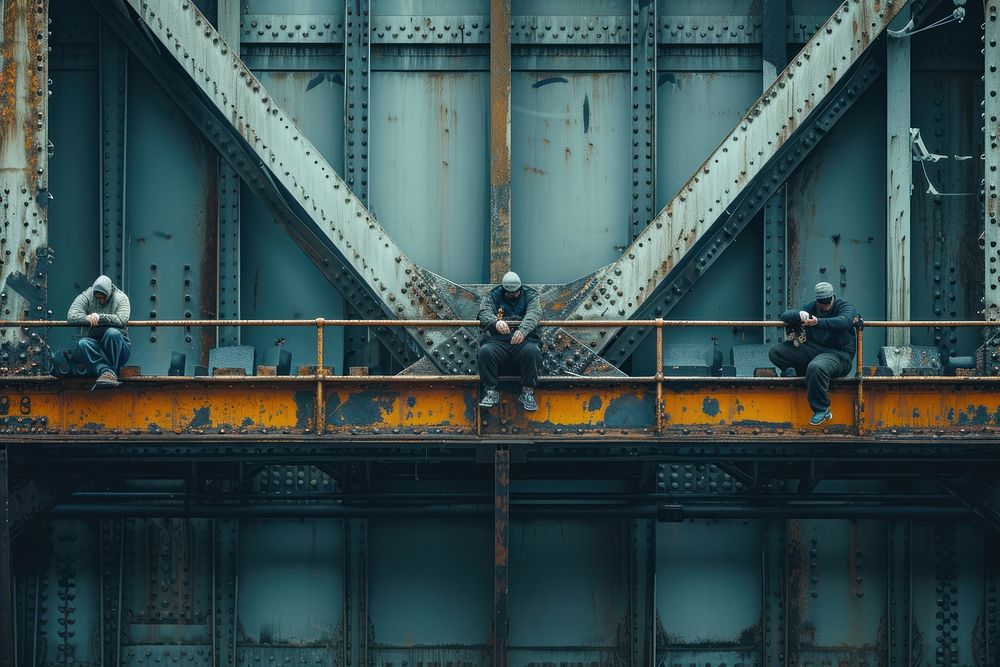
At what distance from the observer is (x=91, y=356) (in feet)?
35.1

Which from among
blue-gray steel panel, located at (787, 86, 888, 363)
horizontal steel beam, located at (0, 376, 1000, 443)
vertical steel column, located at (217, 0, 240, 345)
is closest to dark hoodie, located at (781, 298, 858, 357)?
horizontal steel beam, located at (0, 376, 1000, 443)

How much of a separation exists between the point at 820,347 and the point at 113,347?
21.8 ft

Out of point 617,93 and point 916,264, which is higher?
point 617,93

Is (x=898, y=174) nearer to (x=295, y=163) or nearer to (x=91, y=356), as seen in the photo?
(x=295, y=163)

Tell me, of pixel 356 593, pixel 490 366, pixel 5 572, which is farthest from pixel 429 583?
pixel 5 572

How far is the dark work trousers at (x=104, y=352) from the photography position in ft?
35.1

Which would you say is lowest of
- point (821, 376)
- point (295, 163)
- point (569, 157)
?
point (821, 376)

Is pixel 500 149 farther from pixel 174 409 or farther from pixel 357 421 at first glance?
pixel 174 409

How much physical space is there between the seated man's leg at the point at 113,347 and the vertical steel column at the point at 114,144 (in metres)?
2.27

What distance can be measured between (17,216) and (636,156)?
21.6ft

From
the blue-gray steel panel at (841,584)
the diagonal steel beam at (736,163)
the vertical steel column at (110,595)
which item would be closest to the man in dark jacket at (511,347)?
the diagonal steel beam at (736,163)

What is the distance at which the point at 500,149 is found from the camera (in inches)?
490

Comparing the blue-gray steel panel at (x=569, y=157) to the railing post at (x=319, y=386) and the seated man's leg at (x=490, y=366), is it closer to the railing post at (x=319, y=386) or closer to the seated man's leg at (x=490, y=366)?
the seated man's leg at (x=490, y=366)

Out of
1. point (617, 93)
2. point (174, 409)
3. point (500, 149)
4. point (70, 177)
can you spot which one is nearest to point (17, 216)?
point (70, 177)
